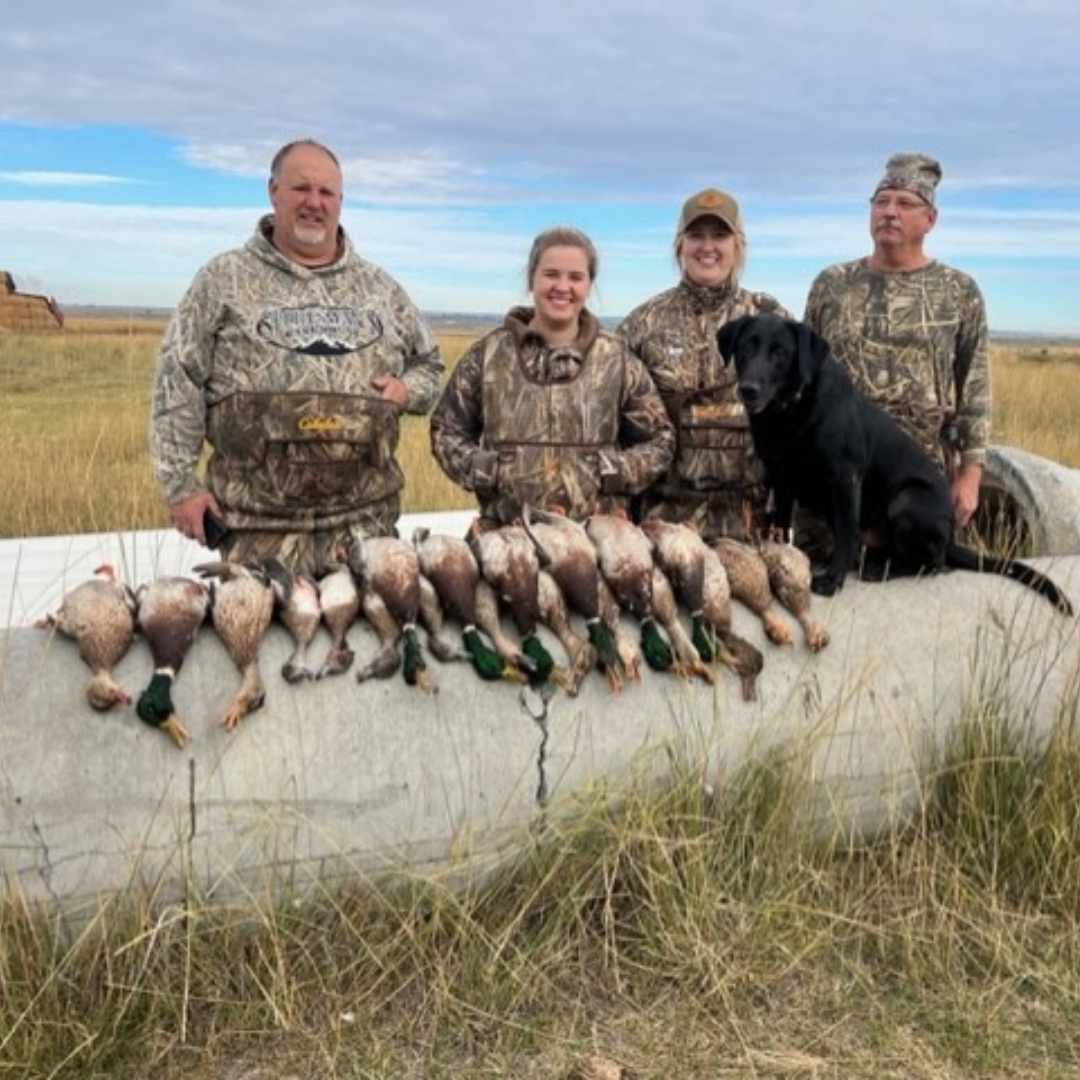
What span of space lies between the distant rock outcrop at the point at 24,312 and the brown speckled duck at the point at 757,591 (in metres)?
55.2

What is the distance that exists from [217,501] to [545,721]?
2.20 meters

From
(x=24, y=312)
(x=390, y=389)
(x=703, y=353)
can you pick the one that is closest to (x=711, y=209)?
(x=703, y=353)

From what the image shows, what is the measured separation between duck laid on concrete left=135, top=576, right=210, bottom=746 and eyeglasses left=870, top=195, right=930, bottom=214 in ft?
11.5

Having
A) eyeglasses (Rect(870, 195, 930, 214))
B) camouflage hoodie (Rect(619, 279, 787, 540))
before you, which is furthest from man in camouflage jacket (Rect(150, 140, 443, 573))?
eyeglasses (Rect(870, 195, 930, 214))

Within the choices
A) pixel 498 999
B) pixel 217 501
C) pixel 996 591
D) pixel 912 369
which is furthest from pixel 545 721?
pixel 912 369

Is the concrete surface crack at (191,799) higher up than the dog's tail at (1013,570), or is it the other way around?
the dog's tail at (1013,570)

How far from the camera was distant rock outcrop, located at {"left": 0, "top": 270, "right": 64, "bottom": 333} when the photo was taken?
55125 mm

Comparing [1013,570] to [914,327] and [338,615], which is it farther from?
[338,615]

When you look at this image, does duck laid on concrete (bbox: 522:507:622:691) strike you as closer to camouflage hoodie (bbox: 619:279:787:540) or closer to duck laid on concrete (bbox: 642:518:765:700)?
duck laid on concrete (bbox: 642:518:765:700)

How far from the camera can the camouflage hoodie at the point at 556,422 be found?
5.05 m

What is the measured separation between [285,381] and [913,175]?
9.30ft

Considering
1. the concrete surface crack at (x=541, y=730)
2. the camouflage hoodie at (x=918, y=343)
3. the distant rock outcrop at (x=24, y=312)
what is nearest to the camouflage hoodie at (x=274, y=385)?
the concrete surface crack at (x=541, y=730)

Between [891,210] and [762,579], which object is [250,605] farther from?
[891,210]

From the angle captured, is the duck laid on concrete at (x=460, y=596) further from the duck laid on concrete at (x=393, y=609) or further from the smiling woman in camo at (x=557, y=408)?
the smiling woman in camo at (x=557, y=408)
